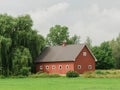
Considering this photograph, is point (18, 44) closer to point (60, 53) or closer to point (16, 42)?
point (16, 42)

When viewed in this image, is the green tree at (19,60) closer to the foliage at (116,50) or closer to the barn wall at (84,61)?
the barn wall at (84,61)

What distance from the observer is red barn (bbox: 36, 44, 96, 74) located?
258 ft

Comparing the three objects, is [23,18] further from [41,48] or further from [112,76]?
[112,76]

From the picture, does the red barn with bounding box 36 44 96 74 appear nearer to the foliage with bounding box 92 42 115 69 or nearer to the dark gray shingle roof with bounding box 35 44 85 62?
the dark gray shingle roof with bounding box 35 44 85 62

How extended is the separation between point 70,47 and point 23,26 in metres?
11.3

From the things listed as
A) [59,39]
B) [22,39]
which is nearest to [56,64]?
[22,39]

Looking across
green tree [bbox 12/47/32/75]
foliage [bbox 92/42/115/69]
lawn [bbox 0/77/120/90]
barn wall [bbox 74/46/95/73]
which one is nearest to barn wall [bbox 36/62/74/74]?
barn wall [bbox 74/46/95/73]

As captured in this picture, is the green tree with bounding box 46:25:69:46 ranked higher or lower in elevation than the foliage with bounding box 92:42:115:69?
higher

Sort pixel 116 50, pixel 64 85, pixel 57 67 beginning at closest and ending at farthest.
Result: 1. pixel 64 85
2. pixel 57 67
3. pixel 116 50

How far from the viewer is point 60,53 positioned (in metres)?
81.9

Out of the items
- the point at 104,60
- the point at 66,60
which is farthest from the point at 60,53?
the point at 104,60

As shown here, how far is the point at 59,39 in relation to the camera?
11625 centimetres

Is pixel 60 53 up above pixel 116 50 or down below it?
below

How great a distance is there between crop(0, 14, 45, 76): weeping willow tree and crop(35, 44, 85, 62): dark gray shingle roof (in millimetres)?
4007
